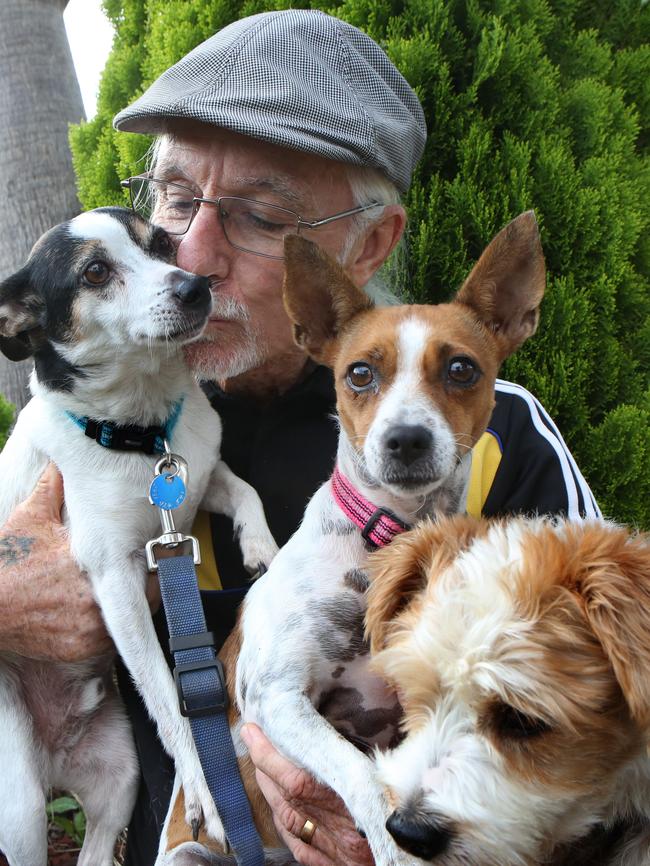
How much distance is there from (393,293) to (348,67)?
0.93 meters

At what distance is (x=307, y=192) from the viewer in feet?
8.79

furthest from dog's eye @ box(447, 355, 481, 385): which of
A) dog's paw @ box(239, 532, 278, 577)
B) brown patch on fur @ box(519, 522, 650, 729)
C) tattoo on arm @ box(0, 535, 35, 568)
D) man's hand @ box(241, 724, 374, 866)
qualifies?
tattoo on arm @ box(0, 535, 35, 568)

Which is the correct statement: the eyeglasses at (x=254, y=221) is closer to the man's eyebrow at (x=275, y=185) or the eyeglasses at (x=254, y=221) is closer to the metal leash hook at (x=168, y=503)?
the man's eyebrow at (x=275, y=185)

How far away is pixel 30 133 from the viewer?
483 centimetres

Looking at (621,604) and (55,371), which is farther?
(55,371)

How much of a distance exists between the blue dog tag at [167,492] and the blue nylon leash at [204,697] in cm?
12

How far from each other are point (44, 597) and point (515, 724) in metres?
1.50

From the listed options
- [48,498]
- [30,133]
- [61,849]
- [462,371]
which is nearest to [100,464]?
[48,498]

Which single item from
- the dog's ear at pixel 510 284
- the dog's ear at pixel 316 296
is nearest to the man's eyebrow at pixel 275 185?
the dog's ear at pixel 316 296

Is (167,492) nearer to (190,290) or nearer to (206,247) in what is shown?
(190,290)

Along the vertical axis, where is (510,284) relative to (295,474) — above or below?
above

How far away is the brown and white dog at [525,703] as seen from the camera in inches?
55.9

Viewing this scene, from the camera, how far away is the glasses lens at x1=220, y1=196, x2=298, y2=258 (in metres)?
2.64

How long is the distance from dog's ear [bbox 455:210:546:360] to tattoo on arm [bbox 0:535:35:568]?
148cm
